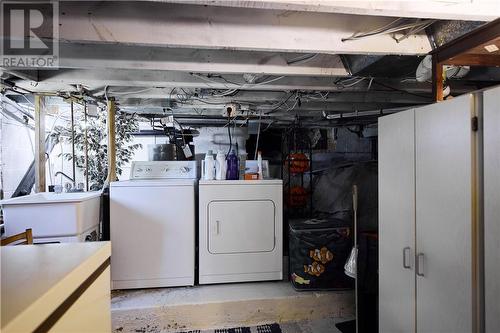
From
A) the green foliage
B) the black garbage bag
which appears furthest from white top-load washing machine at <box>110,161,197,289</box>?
the green foliage

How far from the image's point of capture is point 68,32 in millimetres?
1308

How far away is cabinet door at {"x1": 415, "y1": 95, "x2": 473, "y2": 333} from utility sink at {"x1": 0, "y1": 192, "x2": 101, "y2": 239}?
2440 millimetres

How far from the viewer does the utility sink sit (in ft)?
6.61

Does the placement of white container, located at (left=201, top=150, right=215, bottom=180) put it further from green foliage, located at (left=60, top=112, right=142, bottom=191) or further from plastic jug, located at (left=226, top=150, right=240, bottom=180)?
green foliage, located at (left=60, top=112, right=142, bottom=191)

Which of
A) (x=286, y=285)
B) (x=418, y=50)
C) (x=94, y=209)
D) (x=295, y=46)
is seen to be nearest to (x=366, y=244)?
(x=286, y=285)

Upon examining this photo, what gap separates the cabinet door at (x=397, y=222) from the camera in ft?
5.05

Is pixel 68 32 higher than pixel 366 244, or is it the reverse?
pixel 68 32

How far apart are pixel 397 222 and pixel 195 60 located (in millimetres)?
1713

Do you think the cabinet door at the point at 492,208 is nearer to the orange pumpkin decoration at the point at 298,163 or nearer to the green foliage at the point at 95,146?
the orange pumpkin decoration at the point at 298,163

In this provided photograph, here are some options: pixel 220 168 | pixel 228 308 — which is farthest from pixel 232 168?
pixel 228 308

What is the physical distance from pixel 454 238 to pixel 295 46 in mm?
1256

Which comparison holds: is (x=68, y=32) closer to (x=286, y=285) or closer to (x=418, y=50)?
(x=418, y=50)

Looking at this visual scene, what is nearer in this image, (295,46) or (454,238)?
(454,238)

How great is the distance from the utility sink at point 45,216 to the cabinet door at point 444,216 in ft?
8.01
